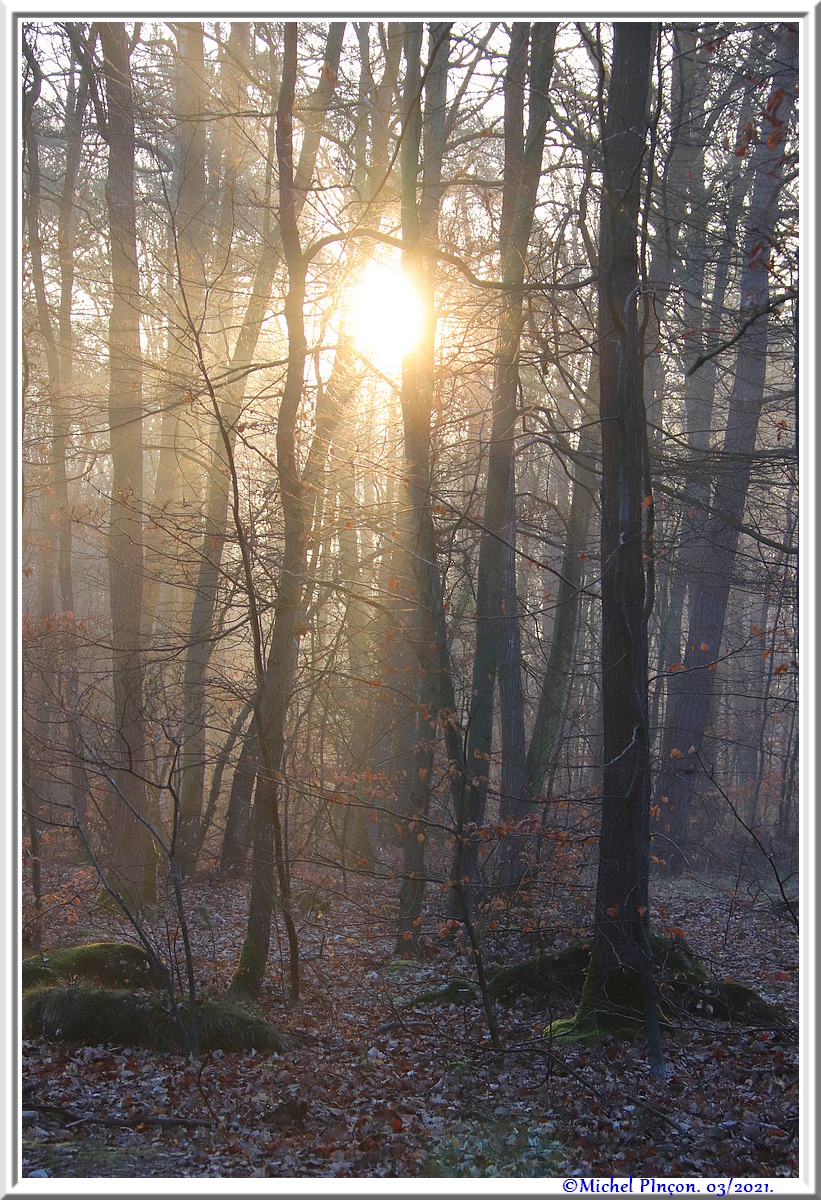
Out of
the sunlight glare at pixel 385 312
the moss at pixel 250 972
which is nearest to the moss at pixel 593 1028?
the moss at pixel 250 972

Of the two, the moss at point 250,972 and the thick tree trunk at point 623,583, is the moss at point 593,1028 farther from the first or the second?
the moss at point 250,972

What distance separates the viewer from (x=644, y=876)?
5.73 m

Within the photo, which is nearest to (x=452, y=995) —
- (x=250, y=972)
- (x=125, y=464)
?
(x=250, y=972)

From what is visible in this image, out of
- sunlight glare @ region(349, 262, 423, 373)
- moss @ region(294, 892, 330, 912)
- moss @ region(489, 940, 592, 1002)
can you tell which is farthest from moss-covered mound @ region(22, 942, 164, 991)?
sunlight glare @ region(349, 262, 423, 373)

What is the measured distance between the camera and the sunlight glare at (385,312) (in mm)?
8133

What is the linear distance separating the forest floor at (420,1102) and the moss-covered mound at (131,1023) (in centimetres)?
11

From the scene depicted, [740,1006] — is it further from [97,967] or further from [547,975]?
[97,967]

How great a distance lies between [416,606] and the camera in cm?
764

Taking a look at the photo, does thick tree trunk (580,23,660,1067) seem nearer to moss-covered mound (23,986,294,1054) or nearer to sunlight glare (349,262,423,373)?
moss-covered mound (23,986,294,1054)

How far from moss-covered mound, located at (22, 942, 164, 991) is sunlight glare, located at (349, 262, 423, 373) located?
5.73 meters

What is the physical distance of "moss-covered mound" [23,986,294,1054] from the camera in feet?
18.1

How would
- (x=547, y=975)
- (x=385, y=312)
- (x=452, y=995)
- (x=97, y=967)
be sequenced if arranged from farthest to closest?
1. (x=385, y=312)
2. (x=452, y=995)
3. (x=97, y=967)
4. (x=547, y=975)

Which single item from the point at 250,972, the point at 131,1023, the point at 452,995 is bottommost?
the point at 452,995

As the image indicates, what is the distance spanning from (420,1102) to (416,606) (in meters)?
3.93
